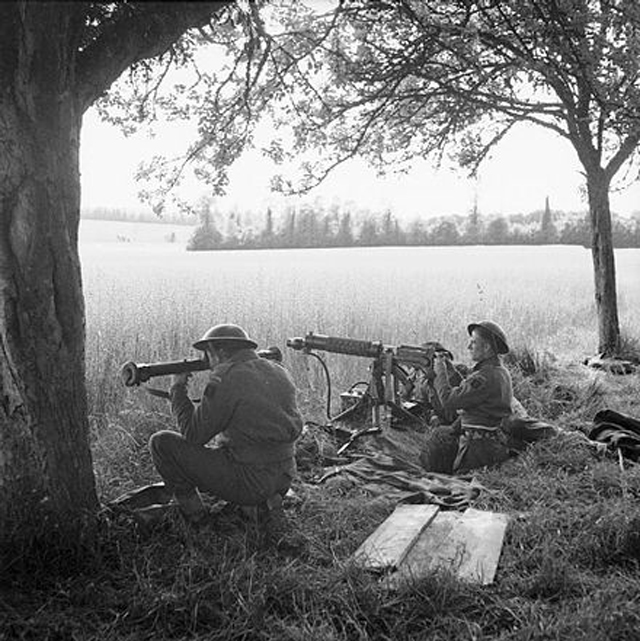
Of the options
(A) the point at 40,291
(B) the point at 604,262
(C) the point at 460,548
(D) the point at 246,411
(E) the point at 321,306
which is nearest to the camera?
(A) the point at 40,291

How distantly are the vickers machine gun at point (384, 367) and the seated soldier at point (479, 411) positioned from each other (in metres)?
0.64

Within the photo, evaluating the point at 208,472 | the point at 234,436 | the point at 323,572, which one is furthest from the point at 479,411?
the point at 323,572

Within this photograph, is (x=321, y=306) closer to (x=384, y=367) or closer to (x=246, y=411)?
(x=384, y=367)

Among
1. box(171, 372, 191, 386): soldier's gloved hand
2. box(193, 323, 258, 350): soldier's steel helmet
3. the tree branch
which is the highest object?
the tree branch

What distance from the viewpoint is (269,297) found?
15.1m

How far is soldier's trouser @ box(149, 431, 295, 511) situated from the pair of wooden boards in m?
0.75

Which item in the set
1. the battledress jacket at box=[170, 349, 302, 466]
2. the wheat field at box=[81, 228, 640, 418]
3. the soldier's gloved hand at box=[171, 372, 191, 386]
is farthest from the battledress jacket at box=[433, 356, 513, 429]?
the wheat field at box=[81, 228, 640, 418]

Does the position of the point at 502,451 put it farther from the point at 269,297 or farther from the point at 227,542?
the point at 269,297

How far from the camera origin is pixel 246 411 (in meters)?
4.60

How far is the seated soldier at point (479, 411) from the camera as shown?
647 centimetres

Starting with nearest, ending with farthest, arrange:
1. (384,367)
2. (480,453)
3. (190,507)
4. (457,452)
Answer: (190,507)
(480,453)
(457,452)
(384,367)

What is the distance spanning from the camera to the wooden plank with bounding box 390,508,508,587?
156 inches

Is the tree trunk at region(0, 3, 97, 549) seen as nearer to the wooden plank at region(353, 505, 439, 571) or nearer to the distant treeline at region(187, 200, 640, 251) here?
the wooden plank at region(353, 505, 439, 571)

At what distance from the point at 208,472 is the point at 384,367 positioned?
316 centimetres
